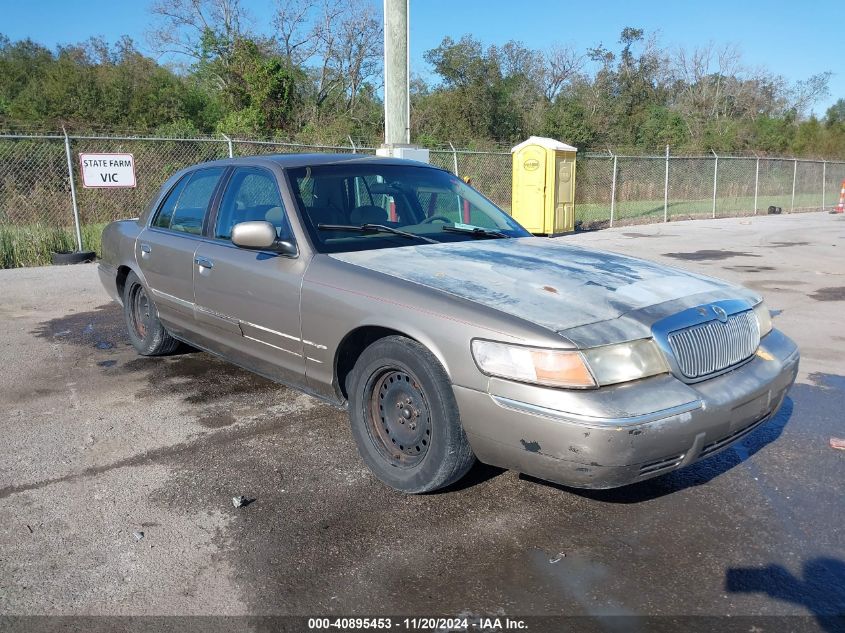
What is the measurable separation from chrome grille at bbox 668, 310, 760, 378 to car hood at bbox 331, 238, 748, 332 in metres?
0.21

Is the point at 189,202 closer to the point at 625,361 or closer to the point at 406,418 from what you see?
the point at 406,418

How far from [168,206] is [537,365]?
11.9 feet

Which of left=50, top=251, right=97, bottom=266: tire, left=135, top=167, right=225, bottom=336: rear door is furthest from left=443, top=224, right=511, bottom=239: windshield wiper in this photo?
left=50, top=251, right=97, bottom=266: tire

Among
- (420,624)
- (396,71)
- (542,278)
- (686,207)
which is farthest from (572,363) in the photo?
(686,207)

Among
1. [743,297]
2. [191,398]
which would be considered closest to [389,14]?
[191,398]

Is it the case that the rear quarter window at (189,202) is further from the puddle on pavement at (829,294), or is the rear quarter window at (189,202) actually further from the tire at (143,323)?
the puddle on pavement at (829,294)

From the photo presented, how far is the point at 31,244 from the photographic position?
11242 millimetres

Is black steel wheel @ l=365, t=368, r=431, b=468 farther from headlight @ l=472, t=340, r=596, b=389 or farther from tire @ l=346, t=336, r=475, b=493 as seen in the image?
headlight @ l=472, t=340, r=596, b=389

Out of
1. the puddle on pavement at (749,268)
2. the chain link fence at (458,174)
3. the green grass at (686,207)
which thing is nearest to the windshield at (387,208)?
the puddle on pavement at (749,268)

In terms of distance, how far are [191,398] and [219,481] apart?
4.64ft

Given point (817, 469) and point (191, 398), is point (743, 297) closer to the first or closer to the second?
point (817, 469)

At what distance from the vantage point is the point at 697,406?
2.83 metres

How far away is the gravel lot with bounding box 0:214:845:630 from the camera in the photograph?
2.62 m

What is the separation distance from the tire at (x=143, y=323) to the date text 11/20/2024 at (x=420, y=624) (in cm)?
354
